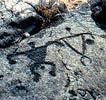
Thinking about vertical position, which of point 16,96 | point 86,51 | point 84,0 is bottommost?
point 16,96

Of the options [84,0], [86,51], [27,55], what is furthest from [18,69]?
[84,0]

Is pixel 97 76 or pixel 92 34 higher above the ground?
pixel 92 34

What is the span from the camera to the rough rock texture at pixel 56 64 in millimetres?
2475

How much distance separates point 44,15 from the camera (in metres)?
3.49

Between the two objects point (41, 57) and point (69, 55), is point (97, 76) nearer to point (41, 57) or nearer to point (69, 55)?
point (69, 55)

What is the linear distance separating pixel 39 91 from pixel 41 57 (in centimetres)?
52

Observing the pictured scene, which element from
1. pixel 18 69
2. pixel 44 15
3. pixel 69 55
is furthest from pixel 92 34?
pixel 18 69

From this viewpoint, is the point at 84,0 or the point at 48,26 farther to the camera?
the point at 84,0

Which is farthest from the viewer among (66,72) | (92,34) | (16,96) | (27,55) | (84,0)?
(84,0)

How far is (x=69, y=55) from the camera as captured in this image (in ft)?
9.43

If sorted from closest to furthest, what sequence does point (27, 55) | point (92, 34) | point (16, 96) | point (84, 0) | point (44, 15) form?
point (16, 96)
point (27, 55)
point (92, 34)
point (44, 15)
point (84, 0)

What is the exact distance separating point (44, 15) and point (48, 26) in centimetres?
23

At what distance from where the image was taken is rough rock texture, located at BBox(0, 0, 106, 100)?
247cm

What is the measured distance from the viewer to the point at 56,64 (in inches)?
108
